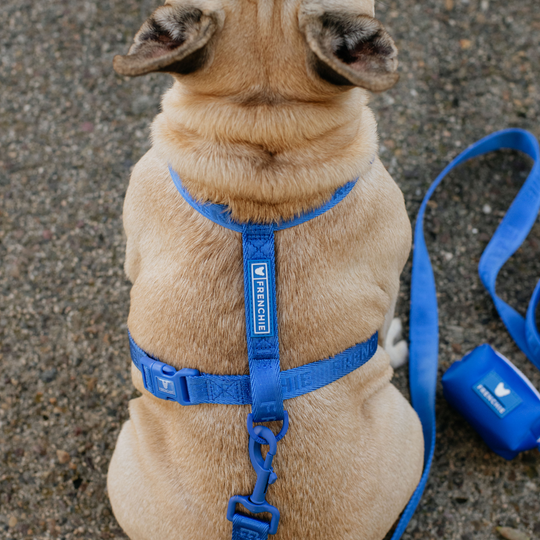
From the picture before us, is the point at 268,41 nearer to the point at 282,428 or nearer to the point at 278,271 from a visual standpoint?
the point at 278,271

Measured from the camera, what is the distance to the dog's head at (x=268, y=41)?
1.51 meters

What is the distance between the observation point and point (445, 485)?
118 inches

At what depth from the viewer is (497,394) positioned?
2.68m

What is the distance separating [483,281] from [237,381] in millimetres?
2159

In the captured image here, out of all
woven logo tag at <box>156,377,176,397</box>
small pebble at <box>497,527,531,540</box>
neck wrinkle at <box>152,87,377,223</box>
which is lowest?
small pebble at <box>497,527,531,540</box>

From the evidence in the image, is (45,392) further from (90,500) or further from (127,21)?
(127,21)

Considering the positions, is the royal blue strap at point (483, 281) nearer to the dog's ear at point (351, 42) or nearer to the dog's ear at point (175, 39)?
the dog's ear at point (351, 42)

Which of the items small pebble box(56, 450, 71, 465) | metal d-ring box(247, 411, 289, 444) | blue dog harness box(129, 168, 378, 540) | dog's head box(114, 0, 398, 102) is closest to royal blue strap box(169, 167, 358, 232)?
blue dog harness box(129, 168, 378, 540)

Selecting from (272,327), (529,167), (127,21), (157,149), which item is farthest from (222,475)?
(127,21)

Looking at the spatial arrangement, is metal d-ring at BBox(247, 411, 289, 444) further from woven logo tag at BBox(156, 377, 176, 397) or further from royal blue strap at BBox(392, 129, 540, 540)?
royal blue strap at BBox(392, 129, 540, 540)

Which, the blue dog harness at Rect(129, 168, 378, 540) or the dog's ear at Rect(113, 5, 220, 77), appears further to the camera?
the blue dog harness at Rect(129, 168, 378, 540)

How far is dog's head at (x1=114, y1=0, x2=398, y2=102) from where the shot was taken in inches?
59.4

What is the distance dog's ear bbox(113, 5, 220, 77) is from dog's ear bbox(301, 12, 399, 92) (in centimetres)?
32

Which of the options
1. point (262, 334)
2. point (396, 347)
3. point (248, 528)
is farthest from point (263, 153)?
point (396, 347)
